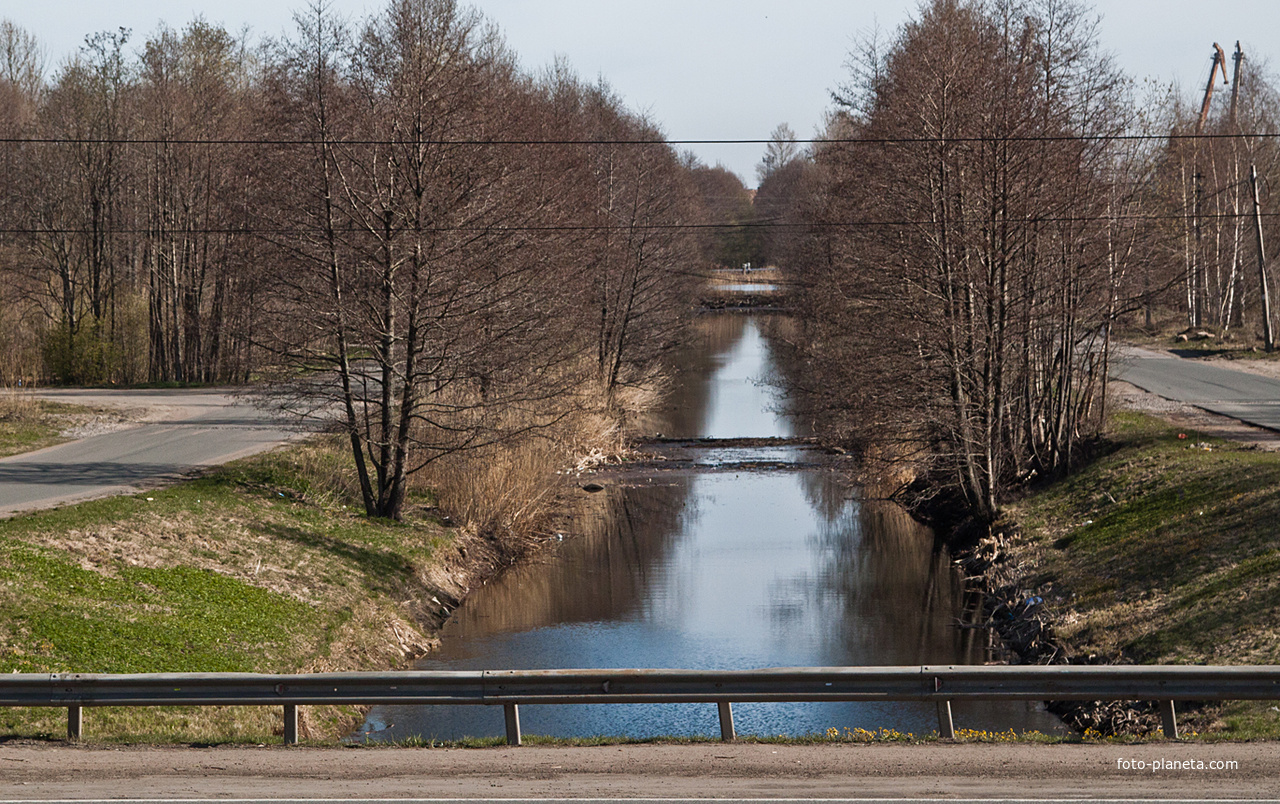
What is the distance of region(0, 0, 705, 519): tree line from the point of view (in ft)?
67.9

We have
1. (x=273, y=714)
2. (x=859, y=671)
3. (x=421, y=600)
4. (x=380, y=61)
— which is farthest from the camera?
(x=380, y=61)

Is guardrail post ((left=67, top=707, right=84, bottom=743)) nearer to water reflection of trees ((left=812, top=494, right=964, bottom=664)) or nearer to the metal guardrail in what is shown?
the metal guardrail

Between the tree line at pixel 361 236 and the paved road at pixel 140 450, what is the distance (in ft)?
6.38

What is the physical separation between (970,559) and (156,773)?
17260mm

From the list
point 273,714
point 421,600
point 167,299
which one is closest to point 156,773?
point 273,714

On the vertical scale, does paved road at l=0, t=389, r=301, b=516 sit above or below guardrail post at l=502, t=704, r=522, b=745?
above

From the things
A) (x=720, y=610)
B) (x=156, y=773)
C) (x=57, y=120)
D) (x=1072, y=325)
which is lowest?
(x=720, y=610)

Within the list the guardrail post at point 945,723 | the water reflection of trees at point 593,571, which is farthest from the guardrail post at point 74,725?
the water reflection of trees at point 593,571

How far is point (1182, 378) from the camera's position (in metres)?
34.0

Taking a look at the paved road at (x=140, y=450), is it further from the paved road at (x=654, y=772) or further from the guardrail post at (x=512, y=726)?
the guardrail post at (x=512, y=726)

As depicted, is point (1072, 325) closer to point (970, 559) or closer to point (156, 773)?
point (970, 559)

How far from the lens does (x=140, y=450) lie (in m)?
25.5

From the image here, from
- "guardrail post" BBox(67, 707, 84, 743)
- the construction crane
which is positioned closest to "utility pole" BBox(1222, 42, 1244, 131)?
the construction crane

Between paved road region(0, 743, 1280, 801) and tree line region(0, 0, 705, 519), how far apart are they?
1254 cm
